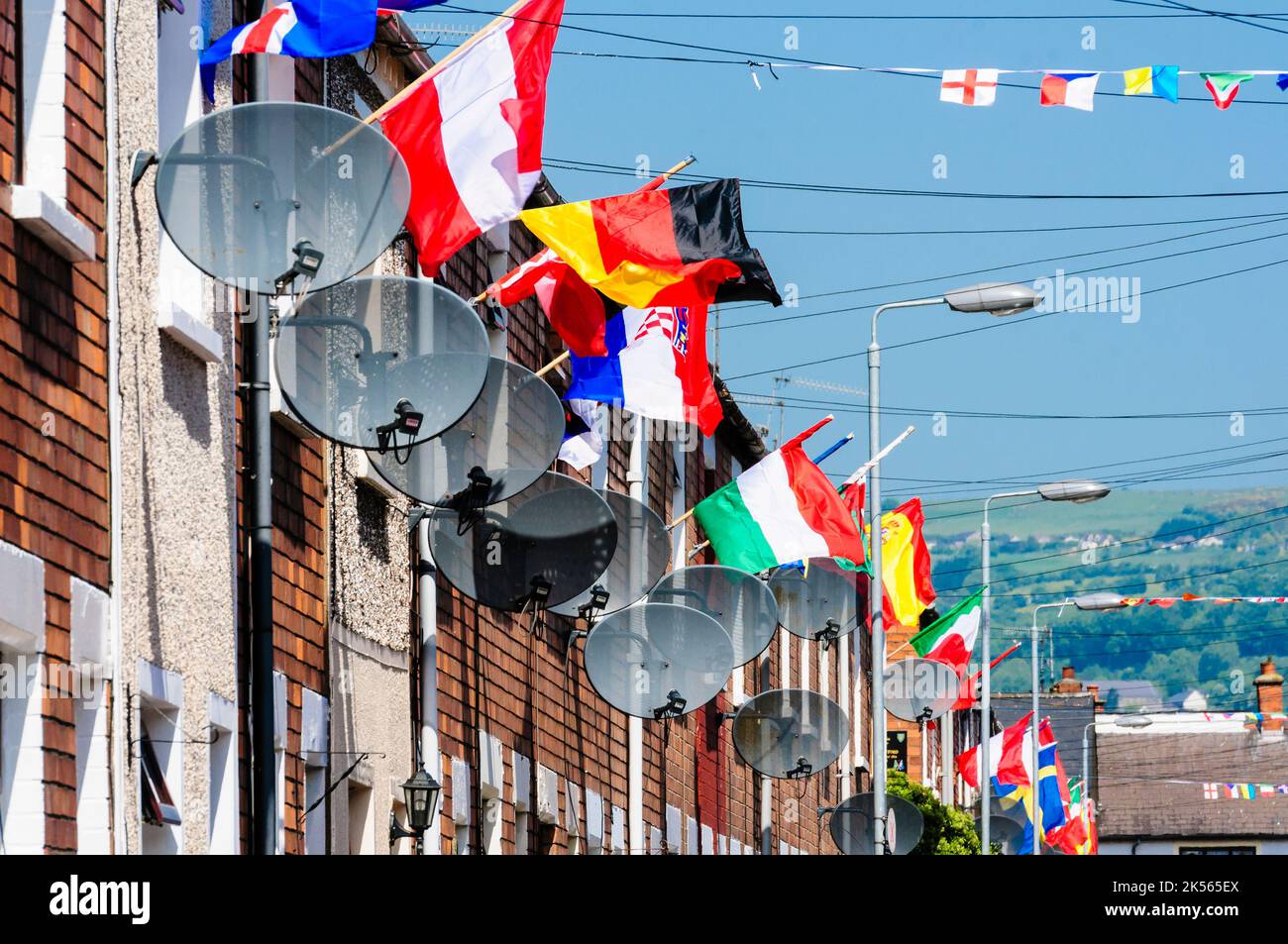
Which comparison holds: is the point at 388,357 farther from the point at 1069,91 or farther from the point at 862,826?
the point at 862,826

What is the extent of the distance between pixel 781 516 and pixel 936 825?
32.4m

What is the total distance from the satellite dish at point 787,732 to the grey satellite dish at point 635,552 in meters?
7.93

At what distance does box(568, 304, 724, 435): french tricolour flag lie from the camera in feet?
57.9

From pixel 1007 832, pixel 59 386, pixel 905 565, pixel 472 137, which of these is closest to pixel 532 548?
pixel 472 137

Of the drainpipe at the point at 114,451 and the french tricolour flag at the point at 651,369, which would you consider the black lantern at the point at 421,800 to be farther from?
the drainpipe at the point at 114,451

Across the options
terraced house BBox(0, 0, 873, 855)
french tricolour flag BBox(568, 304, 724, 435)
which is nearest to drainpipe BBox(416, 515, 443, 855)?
terraced house BBox(0, 0, 873, 855)

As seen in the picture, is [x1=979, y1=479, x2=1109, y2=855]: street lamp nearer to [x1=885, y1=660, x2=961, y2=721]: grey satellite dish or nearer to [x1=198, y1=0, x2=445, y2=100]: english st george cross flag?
[x1=885, y1=660, x2=961, y2=721]: grey satellite dish

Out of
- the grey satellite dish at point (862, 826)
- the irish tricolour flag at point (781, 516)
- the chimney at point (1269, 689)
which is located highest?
the chimney at point (1269, 689)

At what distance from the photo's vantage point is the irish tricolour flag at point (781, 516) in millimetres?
22500

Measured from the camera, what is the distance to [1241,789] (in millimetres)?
89062

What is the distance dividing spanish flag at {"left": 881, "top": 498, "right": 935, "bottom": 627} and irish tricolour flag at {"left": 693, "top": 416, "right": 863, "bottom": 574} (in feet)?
33.1

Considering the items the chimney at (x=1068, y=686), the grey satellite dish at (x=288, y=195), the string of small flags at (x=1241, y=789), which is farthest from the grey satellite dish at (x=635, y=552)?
the chimney at (x=1068, y=686)

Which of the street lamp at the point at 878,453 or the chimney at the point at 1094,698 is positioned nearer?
the street lamp at the point at 878,453
